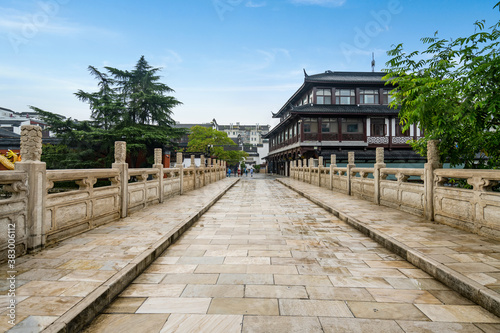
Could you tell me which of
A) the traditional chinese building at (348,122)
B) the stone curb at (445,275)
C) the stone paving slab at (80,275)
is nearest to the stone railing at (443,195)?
the stone curb at (445,275)

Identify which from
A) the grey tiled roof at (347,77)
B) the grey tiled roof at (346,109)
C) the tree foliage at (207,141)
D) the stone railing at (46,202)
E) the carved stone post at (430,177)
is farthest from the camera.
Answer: the tree foliage at (207,141)

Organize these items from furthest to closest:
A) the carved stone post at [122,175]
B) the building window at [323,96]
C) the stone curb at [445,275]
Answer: the building window at [323,96] < the carved stone post at [122,175] < the stone curb at [445,275]

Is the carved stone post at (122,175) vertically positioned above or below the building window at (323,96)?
below

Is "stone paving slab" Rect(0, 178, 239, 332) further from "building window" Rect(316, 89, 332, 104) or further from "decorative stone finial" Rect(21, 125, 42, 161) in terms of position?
"building window" Rect(316, 89, 332, 104)

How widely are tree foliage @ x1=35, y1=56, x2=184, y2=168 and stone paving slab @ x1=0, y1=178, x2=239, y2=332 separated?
61.4 ft

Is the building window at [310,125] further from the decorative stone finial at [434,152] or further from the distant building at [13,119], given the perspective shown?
the distant building at [13,119]

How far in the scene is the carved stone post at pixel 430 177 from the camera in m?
6.25

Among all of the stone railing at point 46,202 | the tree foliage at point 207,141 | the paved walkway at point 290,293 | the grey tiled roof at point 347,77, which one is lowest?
the paved walkway at point 290,293

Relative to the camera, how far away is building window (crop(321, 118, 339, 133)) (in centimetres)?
2636

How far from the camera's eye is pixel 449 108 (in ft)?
20.7

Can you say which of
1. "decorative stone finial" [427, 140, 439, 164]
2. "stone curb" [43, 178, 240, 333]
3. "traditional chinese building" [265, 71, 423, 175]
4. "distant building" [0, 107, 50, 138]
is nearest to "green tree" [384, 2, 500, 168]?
"decorative stone finial" [427, 140, 439, 164]

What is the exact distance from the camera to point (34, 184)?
4.01 meters

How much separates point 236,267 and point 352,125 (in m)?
25.5

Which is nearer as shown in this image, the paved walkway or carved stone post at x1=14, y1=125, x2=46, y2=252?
the paved walkway
